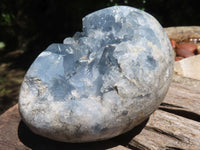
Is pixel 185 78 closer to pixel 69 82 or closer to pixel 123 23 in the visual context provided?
pixel 123 23

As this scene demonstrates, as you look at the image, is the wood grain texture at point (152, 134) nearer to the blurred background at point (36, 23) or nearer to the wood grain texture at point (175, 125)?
the wood grain texture at point (175, 125)

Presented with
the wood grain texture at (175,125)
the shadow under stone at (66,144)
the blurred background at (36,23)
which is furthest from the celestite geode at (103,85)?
the blurred background at (36,23)

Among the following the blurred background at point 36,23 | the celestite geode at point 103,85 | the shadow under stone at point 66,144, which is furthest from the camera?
the blurred background at point 36,23

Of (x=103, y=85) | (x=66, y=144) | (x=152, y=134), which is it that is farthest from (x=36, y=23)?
(x=103, y=85)

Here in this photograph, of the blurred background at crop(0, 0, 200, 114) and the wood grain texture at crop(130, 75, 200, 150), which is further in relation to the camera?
the blurred background at crop(0, 0, 200, 114)

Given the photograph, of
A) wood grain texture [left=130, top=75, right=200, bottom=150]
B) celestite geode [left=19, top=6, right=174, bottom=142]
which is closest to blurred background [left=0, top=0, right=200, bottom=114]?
wood grain texture [left=130, top=75, right=200, bottom=150]

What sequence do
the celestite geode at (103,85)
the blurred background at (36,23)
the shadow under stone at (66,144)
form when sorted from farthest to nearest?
the blurred background at (36,23) → the shadow under stone at (66,144) → the celestite geode at (103,85)

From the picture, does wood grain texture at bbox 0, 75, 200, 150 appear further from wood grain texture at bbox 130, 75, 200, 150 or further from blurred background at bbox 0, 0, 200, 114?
blurred background at bbox 0, 0, 200, 114
